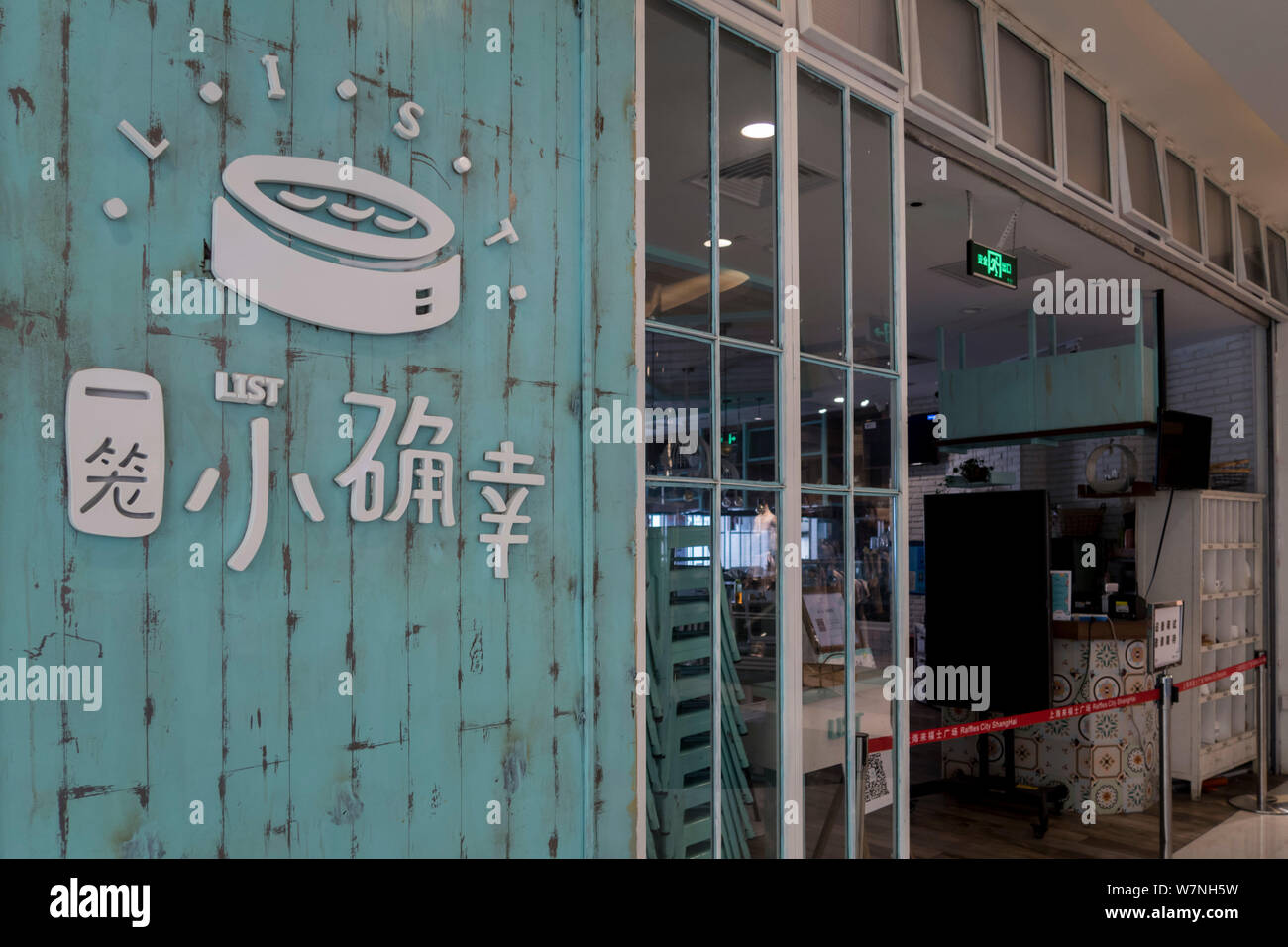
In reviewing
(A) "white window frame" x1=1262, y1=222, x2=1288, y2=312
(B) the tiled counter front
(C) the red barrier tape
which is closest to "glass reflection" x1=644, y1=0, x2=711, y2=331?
(C) the red barrier tape

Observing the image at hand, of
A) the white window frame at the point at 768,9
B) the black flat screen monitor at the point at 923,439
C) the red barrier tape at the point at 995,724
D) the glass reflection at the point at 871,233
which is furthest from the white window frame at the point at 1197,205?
the white window frame at the point at 768,9

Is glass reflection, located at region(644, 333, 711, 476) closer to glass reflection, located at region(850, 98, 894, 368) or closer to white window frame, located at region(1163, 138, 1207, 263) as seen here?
glass reflection, located at region(850, 98, 894, 368)

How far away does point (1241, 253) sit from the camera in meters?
6.20

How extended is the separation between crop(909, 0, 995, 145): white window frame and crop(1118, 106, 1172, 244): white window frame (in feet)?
4.43

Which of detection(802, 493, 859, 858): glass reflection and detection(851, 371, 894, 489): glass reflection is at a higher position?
detection(851, 371, 894, 489): glass reflection

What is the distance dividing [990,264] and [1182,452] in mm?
3064

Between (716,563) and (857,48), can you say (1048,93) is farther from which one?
(716,563)

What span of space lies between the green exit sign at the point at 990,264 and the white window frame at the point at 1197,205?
5.30 feet

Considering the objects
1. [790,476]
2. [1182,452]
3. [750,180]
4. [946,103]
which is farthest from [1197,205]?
[790,476]

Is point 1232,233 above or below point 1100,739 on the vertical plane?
above

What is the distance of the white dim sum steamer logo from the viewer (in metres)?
1.91

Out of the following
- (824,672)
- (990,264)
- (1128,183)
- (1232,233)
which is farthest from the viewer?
(1232,233)

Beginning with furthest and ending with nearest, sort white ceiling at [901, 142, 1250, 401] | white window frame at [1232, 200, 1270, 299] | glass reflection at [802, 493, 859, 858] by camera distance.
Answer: white window frame at [1232, 200, 1270, 299]
white ceiling at [901, 142, 1250, 401]
glass reflection at [802, 493, 859, 858]

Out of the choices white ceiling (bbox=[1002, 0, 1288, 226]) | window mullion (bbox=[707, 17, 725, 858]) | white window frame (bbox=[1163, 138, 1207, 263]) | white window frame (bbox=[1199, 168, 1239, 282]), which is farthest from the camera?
white window frame (bbox=[1199, 168, 1239, 282])
